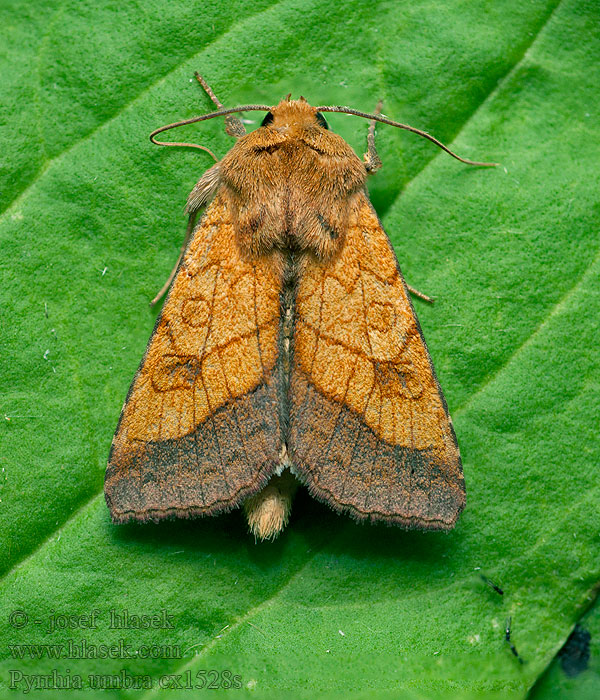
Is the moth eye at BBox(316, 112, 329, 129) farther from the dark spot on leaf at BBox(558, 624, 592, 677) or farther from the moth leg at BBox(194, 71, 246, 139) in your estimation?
the dark spot on leaf at BBox(558, 624, 592, 677)

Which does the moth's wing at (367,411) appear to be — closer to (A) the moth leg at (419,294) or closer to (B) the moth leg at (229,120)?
(A) the moth leg at (419,294)

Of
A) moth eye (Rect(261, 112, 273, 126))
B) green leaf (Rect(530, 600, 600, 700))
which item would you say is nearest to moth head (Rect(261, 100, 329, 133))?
moth eye (Rect(261, 112, 273, 126))

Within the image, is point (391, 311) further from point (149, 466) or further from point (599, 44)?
point (599, 44)

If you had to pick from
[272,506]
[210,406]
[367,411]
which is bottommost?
[272,506]

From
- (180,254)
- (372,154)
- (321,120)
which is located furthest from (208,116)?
(372,154)

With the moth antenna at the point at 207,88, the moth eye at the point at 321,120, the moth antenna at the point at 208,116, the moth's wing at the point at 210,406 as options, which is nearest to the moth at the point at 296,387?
the moth's wing at the point at 210,406

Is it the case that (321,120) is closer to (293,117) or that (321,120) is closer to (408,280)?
(293,117)
